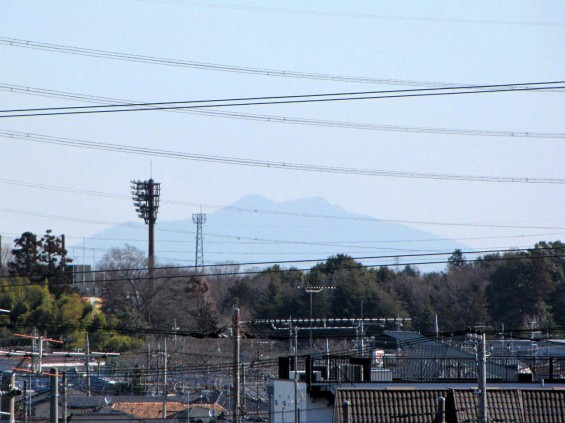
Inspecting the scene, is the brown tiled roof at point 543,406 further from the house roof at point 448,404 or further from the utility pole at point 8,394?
the utility pole at point 8,394

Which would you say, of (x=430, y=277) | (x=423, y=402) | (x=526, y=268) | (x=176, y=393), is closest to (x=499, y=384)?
(x=423, y=402)

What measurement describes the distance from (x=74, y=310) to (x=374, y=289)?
18.3m

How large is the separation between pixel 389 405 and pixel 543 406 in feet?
13.0

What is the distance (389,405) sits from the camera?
26734 mm

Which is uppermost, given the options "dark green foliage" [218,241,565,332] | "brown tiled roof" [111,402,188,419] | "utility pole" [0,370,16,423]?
"dark green foliage" [218,241,565,332]

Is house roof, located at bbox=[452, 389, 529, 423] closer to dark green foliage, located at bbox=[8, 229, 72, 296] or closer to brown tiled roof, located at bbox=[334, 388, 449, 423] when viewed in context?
brown tiled roof, located at bbox=[334, 388, 449, 423]

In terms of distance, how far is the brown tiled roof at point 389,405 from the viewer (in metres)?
26.6

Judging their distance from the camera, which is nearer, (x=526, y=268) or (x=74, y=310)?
(x=74, y=310)

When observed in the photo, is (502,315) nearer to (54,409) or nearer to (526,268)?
(526,268)

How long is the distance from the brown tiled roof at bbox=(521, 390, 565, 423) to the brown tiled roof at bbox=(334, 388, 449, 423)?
7.10 feet

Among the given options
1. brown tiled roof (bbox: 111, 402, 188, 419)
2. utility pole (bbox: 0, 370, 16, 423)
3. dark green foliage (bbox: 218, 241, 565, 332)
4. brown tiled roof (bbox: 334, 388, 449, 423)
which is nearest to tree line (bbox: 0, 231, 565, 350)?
dark green foliage (bbox: 218, 241, 565, 332)

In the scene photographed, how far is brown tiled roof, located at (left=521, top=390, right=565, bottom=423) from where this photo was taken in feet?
87.0

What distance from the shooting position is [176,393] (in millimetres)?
49594

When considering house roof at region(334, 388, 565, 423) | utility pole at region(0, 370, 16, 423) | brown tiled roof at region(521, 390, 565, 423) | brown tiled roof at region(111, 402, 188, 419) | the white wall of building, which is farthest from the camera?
brown tiled roof at region(111, 402, 188, 419)
